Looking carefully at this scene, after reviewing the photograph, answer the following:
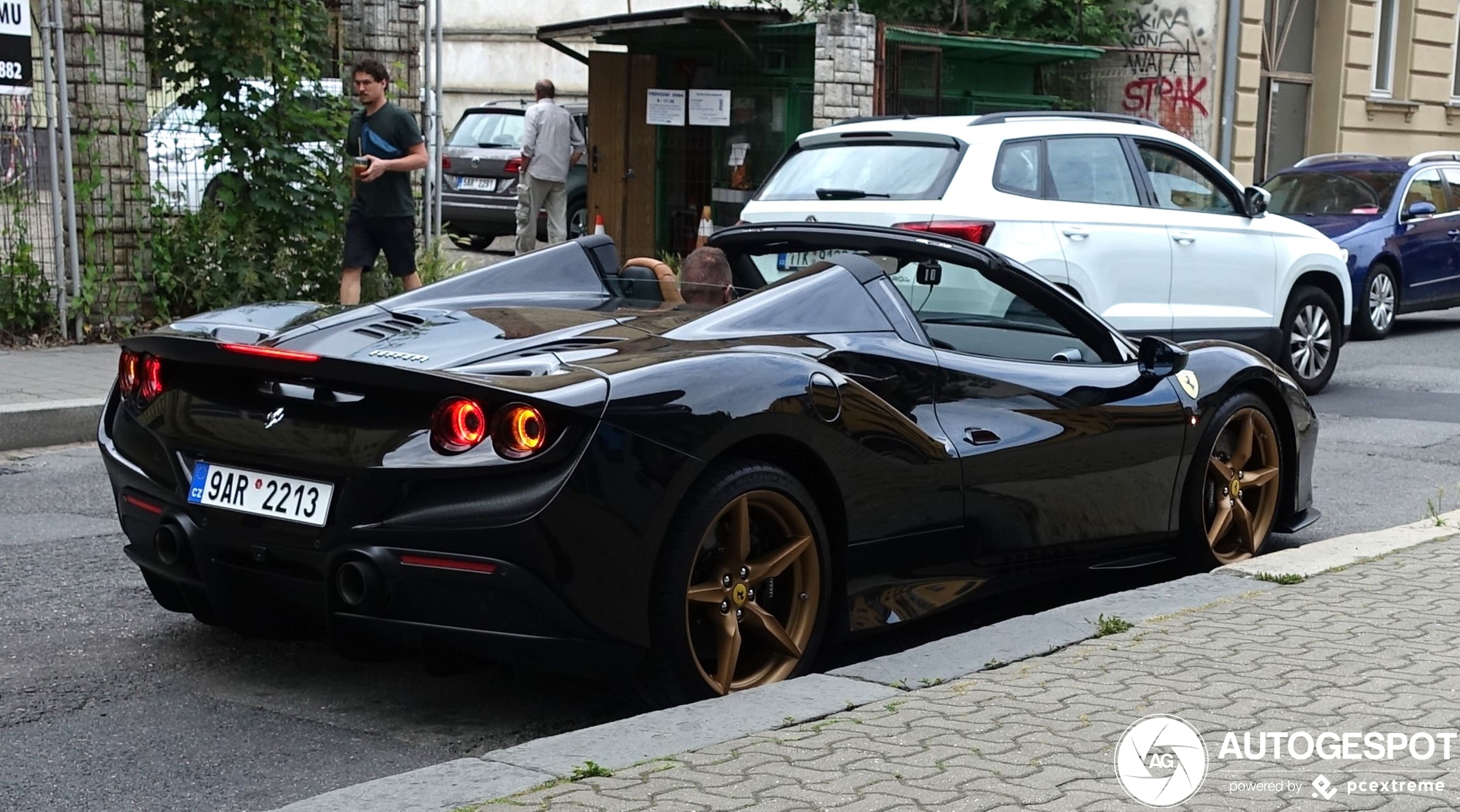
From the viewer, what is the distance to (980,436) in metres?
5.25

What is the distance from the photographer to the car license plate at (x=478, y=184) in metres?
20.3

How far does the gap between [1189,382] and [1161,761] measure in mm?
2512

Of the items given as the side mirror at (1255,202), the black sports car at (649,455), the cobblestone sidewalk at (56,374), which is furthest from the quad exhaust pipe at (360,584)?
the side mirror at (1255,202)

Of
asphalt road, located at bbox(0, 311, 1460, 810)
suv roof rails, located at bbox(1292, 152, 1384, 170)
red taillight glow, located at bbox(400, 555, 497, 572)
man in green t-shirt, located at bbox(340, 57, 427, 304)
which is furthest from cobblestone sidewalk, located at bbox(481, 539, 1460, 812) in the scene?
suv roof rails, located at bbox(1292, 152, 1384, 170)

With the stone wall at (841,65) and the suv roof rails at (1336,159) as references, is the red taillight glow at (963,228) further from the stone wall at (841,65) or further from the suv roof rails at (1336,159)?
the suv roof rails at (1336,159)

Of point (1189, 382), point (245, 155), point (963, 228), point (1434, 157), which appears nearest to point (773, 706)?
point (1189, 382)

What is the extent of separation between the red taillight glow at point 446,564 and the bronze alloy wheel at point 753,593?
53cm

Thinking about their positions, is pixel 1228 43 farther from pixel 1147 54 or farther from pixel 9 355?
pixel 9 355

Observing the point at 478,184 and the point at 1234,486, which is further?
the point at 478,184

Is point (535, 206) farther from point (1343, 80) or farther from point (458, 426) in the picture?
point (458, 426)

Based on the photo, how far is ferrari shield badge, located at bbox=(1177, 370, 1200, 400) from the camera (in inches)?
240

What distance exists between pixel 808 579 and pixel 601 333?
2.83 ft

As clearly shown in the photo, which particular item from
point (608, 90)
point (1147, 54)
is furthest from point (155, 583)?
point (1147, 54)

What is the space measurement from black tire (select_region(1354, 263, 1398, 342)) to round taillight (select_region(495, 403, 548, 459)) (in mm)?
13022
